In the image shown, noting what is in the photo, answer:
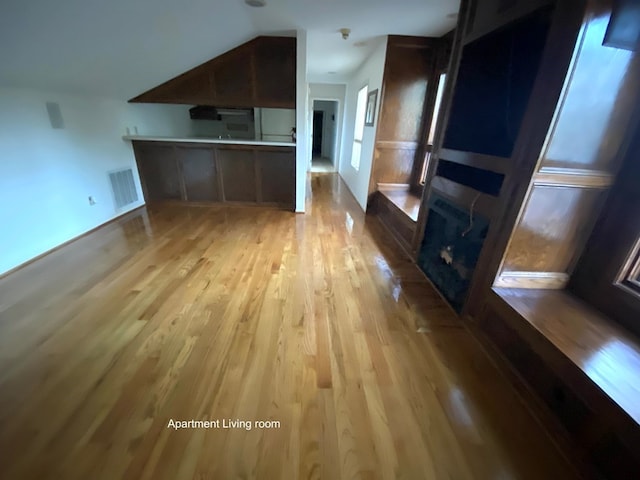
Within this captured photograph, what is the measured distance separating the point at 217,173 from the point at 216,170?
45 millimetres

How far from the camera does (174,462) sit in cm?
106

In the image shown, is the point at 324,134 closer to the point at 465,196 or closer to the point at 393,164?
the point at 393,164

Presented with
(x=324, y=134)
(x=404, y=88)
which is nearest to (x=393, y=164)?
(x=404, y=88)

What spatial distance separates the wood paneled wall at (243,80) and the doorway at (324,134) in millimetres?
4845

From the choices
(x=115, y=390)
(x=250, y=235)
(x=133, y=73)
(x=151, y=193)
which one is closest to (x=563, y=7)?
(x=115, y=390)

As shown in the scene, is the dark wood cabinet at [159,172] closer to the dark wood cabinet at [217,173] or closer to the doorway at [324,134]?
the dark wood cabinet at [217,173]

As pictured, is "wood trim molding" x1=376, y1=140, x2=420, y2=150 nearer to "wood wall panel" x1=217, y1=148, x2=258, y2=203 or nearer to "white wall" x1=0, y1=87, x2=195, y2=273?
"wood wall panel" x1=217, y1=148, x2=258, y2=203

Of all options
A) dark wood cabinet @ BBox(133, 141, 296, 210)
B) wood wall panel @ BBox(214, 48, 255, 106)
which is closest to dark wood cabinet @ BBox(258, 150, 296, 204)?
dark wood cabinet @ BBox(133, 141, 296, 210)

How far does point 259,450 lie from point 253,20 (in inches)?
148

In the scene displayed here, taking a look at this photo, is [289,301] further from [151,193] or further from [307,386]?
[151,193]

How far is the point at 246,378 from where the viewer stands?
142 centimetres

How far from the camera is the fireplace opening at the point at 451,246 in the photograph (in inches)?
71.7

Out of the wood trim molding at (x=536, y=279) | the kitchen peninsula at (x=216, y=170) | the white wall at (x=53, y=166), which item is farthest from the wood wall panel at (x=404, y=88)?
the white wall at (x=53, y=166)

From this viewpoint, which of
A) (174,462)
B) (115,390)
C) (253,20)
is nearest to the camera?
(174,462)
